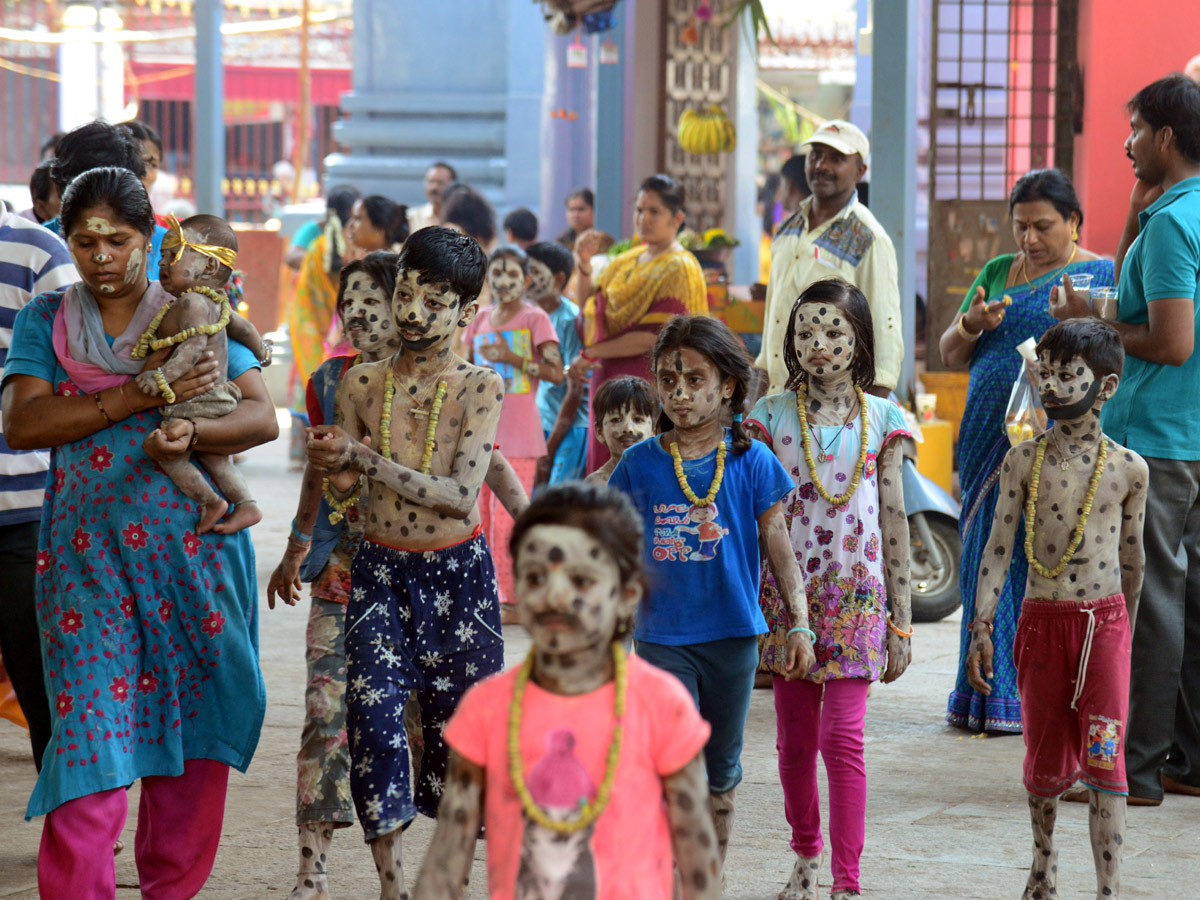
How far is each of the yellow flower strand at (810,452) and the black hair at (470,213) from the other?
5.70m

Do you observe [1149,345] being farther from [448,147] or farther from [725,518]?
[448,147]

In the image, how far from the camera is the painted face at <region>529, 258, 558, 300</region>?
25.9ft

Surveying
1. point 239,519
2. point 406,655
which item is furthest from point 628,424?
point 239,519

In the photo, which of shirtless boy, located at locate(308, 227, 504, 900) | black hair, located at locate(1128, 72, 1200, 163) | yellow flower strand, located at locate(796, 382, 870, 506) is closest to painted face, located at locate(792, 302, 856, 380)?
yellow flower strand, located at locate(796, 382, 870, 506)

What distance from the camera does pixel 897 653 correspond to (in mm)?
3932

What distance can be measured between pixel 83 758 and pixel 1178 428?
323cm

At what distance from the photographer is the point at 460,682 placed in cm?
360

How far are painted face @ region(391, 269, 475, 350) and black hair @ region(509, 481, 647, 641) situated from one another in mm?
1236

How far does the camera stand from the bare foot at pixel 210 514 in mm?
3494

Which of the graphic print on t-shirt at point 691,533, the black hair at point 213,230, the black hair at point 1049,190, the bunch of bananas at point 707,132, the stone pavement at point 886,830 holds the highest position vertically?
the bunch of bananas at point 707,132

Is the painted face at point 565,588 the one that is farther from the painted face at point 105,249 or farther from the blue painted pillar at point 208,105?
the blue painted pillar at point 208,105

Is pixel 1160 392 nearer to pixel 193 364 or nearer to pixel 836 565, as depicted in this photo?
pixel 836 565

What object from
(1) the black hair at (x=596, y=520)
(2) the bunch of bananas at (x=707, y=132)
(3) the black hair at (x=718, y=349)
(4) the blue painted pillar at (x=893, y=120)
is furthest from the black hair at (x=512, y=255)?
(1) the black hair at (x=596, y=520)

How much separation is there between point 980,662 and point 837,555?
0.43 m
